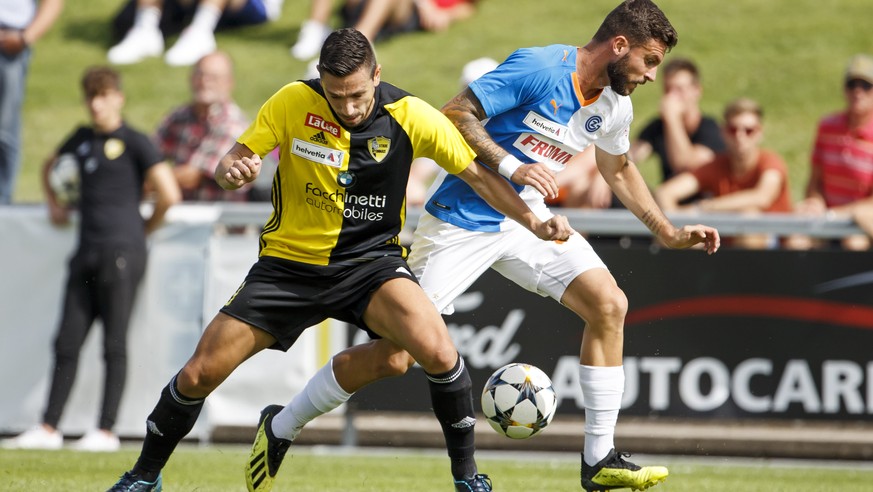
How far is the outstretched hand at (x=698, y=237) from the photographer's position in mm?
6469

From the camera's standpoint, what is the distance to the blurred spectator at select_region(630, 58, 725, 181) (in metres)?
11.0

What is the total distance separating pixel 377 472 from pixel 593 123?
289 centimetres

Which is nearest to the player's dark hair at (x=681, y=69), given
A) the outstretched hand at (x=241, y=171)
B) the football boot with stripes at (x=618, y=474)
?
the football boot with stripes at (x=618, y=474)

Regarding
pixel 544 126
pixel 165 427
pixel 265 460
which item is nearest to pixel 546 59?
pixel 544 126

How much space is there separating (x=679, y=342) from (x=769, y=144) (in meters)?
7.22

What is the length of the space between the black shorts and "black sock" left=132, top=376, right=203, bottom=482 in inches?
18.6

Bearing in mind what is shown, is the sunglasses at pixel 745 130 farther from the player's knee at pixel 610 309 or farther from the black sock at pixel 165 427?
the black sock at pixel 165 427

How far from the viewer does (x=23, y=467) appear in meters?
7.73

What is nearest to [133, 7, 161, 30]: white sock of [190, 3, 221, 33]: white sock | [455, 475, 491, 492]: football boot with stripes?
[190, 3, 221, 33]: white sock

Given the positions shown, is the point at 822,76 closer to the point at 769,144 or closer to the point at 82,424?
the point at 769,144

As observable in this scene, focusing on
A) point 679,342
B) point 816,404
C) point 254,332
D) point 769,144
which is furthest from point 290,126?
point 769,144

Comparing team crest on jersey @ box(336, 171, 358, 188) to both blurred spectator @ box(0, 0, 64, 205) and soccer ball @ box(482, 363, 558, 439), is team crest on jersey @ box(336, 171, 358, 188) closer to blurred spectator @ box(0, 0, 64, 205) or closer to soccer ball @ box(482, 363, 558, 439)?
soccer ball @ box(482, 363, 558, 439)

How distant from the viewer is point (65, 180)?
9688 mm

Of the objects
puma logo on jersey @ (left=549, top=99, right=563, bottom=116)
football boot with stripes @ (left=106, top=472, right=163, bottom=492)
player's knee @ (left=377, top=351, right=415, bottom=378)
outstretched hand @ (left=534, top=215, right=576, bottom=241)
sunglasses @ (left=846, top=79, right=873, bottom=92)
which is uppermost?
sunglasses @ (left=846, top=79, right=873, bottom=92)
